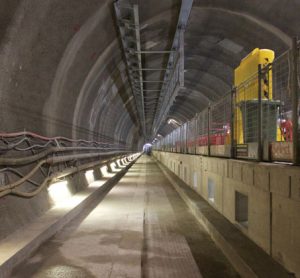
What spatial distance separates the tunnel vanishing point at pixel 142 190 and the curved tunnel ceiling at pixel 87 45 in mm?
43

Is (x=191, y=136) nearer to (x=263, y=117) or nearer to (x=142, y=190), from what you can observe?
(x=142, y=190)

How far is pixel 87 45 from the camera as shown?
10273 mm

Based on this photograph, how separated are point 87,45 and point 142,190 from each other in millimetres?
6352

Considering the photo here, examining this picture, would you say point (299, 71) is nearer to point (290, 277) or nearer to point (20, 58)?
point (290, 277)

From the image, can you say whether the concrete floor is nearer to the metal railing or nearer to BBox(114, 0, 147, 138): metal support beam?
the metal railing

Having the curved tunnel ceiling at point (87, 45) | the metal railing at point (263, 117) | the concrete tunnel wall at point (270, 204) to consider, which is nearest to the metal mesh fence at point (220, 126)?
the metal railing at point (263, 117)

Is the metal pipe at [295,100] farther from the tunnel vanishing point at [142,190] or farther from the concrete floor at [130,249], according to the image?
the concrete floor at [130,249]

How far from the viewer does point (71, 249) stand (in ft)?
20.5

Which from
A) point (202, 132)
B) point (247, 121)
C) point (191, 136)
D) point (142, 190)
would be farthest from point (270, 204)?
point (191, 136)

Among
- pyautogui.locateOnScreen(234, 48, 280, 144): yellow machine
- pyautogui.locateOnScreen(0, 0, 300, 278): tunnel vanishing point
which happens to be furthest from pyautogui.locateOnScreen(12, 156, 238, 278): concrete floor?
pyautogui.locateOnScreen(234, 48, 280, 144): yellow machine

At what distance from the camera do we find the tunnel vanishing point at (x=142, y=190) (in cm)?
505

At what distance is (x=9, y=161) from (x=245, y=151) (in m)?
3.97

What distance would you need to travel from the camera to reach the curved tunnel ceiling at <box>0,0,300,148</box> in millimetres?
6578

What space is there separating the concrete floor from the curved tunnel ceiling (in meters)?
2.22
